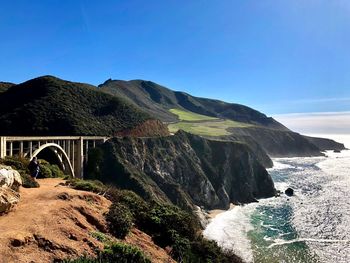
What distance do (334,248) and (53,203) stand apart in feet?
133

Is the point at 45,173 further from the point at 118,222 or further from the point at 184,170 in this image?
the point at 184,170

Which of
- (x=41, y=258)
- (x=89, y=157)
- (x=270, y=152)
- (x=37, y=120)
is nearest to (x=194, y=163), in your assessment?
(x=89, y=157)

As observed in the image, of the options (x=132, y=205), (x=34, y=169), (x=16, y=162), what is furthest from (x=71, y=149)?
(x=132, y=205)

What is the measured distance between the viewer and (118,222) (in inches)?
825

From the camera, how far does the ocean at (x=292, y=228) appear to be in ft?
148

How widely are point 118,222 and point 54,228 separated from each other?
4583 millimetres

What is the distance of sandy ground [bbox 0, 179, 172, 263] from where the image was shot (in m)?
14.8

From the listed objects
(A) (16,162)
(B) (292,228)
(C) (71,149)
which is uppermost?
(C) (71,149)

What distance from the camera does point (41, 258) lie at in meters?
14.6

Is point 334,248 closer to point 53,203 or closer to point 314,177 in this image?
point 53,203

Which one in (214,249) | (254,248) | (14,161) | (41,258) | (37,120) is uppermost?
(37,120)

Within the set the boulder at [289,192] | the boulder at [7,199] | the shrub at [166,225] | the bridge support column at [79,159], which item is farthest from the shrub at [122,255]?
the boulder at [289,192]

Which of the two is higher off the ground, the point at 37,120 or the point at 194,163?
the point at 37,120

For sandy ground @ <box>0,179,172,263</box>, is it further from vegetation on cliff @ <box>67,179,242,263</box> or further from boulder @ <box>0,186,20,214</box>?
vegetation on cliff @ <box>67,179,242,263</box>
